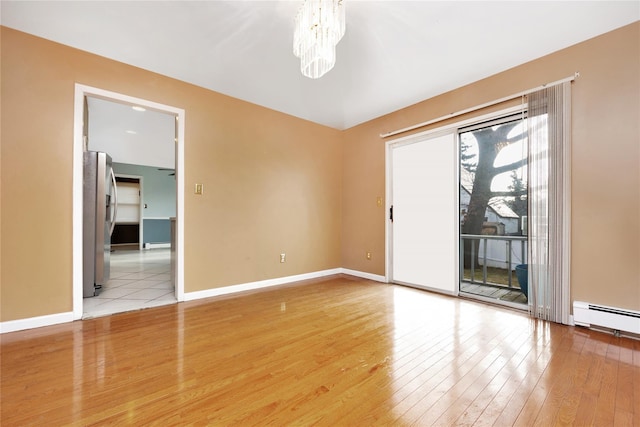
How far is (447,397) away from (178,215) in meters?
3.07

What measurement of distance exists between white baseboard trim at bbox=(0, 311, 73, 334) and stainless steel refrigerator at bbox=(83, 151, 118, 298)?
746 mm

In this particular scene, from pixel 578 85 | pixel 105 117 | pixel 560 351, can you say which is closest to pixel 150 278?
pixel 105 117

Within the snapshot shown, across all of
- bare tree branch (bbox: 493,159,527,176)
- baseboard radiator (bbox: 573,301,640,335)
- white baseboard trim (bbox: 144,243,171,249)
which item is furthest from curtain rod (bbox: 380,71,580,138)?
white baseboard trim (bbox: 144,243,171,249)

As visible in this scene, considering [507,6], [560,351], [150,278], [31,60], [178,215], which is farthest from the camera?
[150,278]

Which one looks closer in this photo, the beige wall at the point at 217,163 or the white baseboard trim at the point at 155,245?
the beige wall at the point at 217,163

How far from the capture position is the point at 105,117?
14.5ft

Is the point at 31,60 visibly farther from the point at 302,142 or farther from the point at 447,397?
the point at 447,397

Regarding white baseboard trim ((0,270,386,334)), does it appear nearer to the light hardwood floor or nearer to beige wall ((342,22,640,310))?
the light hardwood floor

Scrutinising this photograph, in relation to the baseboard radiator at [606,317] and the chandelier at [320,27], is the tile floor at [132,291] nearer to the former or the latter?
the chandelier at [320,27]

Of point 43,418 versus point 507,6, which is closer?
point 43,418

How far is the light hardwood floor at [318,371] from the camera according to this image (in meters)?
1.31

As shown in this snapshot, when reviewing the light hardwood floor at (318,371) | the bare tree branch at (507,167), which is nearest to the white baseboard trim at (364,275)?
the light hardwood floor at (318,371)

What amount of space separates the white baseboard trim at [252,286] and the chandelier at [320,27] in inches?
112

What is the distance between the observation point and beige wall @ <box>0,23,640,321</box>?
2.24 m
